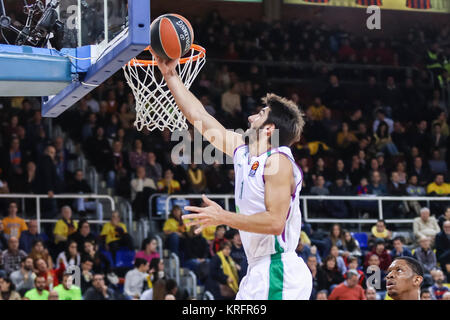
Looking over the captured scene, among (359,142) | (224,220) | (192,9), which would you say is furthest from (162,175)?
(224,220)

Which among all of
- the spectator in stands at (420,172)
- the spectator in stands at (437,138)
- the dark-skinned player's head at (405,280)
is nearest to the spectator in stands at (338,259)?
the spectator in stands at (420,172)

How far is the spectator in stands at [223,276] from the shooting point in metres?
10.1

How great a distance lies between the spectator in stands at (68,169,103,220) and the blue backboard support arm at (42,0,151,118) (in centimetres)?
652

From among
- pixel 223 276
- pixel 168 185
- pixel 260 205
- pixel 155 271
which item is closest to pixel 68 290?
pixel 155 271

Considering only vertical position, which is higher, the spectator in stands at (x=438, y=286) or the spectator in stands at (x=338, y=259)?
the spectator in stands at (x=338, y=259)

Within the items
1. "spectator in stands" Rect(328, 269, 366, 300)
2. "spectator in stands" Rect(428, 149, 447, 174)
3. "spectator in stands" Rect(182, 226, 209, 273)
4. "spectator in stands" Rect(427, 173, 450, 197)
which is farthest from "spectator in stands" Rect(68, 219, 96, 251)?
"spectator in stands" Rect(428, 149, 447, 174)

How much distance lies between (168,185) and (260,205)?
26.1ft

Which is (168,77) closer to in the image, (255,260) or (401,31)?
(255,260)

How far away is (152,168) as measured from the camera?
12078mm

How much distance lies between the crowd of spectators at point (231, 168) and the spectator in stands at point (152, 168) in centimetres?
2

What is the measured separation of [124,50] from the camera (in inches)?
172

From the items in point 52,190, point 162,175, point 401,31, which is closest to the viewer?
point 52,190

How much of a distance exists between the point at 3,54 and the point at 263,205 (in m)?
1.79

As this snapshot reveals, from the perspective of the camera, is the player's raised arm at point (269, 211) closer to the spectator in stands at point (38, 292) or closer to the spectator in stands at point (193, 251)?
the spectator in stands at point (38, 292)
